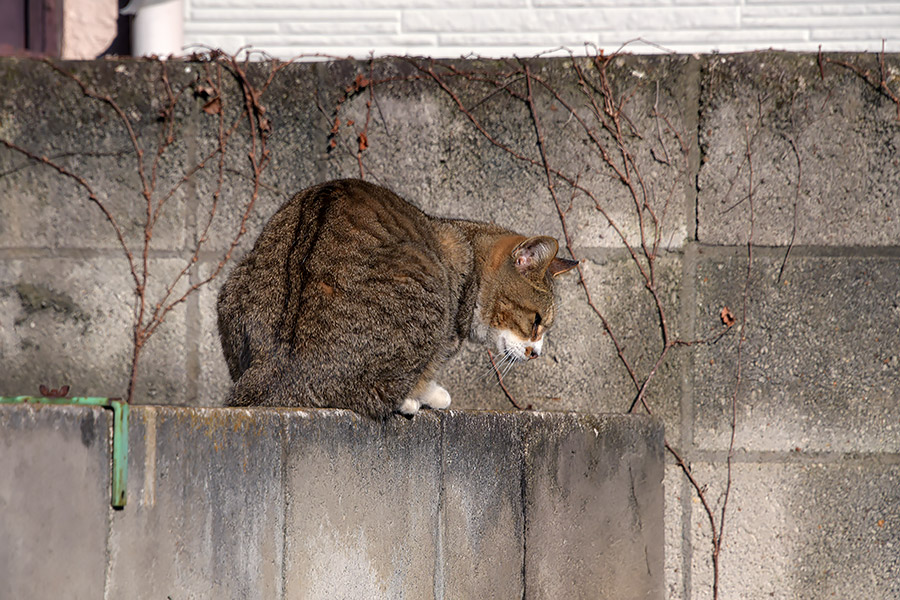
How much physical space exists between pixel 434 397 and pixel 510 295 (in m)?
0.76

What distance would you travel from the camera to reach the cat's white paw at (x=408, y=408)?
266 cm

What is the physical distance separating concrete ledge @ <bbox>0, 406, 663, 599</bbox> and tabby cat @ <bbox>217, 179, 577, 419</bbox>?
221 mm

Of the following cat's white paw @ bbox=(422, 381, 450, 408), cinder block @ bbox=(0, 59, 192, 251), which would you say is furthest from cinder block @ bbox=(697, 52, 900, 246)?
cinder block @ bbox=(0, 59, 192, 251)

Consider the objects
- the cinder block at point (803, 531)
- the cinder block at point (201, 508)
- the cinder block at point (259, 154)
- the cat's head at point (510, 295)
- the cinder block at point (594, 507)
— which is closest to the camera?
the cinder block at point (201, 508)

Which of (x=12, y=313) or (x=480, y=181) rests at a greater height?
(x=480, y=181)

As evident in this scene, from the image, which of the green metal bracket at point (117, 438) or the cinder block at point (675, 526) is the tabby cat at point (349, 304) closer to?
the green metal bracket at point (117, 438)

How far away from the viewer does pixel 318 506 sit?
216 centimetres

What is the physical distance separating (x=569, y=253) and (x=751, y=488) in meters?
1.31

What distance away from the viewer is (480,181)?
4160 mm

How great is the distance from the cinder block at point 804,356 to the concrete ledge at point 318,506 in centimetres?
59

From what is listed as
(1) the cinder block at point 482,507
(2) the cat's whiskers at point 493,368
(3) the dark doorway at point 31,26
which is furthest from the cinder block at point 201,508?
(3) the dark doorway at point 31,26

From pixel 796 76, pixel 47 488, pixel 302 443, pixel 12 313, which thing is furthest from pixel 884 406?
pixel 12 313

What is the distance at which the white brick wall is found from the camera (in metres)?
4.93

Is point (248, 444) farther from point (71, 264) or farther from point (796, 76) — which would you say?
point (796, 76)
